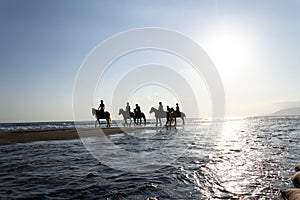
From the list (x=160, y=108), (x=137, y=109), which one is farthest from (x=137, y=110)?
(x=160, y=108)

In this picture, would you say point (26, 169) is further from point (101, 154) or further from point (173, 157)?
point (173, 157)

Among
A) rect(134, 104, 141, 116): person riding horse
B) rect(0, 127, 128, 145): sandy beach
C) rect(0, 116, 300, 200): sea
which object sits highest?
rect(134, 104, 141, 116): person riding horse

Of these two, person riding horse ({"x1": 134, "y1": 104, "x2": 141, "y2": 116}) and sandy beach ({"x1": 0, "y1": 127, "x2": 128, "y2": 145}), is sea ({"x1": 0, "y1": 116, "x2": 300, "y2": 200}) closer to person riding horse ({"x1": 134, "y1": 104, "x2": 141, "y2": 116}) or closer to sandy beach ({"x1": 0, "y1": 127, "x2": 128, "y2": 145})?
sandy beach ({"x1": 0, "y1": 127, "x2": 128, "y2": 145})

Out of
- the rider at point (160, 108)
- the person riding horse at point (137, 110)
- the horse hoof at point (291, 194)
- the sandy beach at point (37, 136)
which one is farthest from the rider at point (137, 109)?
the horse hoof at point (291, 194)

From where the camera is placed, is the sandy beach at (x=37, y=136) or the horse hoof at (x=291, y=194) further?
the sandy beach at (x=37, y=136)

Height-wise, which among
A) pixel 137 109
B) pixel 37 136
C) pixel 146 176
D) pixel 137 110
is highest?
pixel 137 109

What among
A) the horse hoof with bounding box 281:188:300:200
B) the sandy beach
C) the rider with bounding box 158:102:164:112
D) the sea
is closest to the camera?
the horse hoof with bounding box 281:188:300:200

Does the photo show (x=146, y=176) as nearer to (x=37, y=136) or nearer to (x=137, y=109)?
(x=37, y=136)

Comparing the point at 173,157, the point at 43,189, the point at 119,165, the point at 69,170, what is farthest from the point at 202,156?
the point at 43,189

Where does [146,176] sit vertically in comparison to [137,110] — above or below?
below

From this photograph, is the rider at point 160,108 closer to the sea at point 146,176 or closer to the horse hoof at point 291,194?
the sea at point 146,176

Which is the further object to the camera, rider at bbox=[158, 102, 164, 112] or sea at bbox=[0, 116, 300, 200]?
rider at bbox=[158, 102, 164, 112]

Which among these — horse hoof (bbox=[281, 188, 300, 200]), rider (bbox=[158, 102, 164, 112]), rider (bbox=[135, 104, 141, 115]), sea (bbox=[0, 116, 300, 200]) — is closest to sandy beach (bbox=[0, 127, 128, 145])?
sea (bbox=[0, 116, 300, 200])

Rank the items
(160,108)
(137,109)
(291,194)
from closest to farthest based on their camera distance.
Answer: (291,194)
(137,109)
(160,108)
